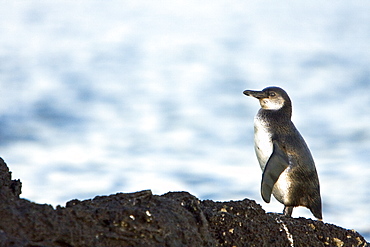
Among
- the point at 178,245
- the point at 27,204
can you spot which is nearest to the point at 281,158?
the point at 178,245

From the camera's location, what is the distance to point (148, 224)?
11.4 ft

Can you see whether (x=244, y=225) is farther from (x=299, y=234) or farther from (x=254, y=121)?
(x=254, y=121)

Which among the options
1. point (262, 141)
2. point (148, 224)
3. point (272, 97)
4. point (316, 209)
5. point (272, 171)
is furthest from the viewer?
point (272, 97)

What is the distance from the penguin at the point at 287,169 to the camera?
261 inches

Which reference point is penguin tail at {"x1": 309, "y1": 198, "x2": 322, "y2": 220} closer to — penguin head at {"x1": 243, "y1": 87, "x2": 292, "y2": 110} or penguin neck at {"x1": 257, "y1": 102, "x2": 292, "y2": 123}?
penguin neck at {"x1": 257, "y1": 102, "x2": 292, "y2": 123}

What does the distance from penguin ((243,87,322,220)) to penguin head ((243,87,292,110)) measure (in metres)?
0.25

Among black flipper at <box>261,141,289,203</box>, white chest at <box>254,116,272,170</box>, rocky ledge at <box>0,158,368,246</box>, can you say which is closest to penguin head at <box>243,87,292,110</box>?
white chest at <box>254,116,272,170</box>

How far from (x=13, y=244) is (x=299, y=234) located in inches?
92.6

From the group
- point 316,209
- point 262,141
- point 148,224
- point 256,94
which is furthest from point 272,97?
point 148,224

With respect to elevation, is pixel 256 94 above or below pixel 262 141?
above

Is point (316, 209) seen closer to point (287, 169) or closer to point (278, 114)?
point (287, 169)

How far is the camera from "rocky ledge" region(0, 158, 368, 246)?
319cm

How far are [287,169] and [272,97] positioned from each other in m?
1.02

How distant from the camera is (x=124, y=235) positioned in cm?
338
